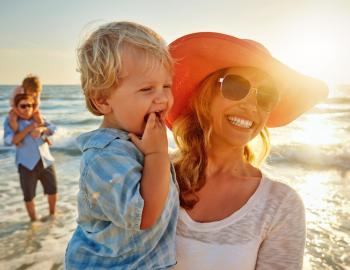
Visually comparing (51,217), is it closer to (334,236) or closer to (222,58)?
(334,236)

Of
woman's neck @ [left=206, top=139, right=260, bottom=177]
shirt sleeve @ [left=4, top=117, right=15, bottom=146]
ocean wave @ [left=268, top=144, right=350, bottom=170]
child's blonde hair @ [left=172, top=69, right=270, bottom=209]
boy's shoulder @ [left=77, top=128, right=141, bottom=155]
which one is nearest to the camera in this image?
boy's shoulder @ [left=77, top=128, right=141, bottom=155]

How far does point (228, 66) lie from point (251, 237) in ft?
3.58

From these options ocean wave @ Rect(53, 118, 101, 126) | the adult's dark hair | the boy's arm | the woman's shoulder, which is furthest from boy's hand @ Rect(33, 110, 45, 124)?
ocean wave @ Rect(53, 118, 101, 126)

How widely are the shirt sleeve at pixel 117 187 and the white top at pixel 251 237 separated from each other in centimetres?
48

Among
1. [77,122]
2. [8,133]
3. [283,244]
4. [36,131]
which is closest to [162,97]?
[283,244]

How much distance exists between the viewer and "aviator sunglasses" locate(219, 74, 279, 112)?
253 centimetres

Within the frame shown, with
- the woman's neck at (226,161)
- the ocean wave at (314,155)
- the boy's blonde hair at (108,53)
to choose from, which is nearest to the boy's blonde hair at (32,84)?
the woman's neck at (226,161)

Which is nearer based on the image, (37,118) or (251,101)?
(251,101)

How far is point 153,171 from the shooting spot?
183 cm

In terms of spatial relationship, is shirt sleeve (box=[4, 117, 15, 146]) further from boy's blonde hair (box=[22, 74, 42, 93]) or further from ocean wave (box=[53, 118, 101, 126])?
ocean wave (box=[53, 118, 101, 126])

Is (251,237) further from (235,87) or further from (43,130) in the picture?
(43,130)

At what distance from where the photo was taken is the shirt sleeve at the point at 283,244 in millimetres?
2211

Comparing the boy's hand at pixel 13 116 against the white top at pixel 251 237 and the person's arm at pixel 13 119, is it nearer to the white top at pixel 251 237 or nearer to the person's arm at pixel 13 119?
the person's arm at pixel 13 119

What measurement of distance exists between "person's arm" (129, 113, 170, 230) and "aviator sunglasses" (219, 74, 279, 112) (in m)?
0.71
